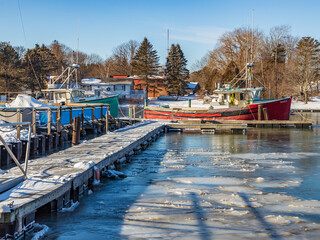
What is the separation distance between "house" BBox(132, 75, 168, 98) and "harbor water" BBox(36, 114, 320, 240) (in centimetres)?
5513

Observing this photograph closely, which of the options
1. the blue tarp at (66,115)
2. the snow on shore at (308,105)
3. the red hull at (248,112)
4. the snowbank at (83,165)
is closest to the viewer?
the snowbank at (83,165)

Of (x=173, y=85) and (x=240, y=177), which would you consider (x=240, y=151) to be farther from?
(x=173, y=85)

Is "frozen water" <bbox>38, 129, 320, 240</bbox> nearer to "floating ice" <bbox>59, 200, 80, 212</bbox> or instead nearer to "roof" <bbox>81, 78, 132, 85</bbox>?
"floating ice" <bbox>59, 200, 80, 212</bbox>

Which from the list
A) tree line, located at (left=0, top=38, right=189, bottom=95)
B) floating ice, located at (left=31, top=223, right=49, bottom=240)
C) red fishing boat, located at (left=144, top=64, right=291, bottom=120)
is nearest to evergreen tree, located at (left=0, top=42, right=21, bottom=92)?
tree line, located at (left=0, top=38, right=189, bottom=95)

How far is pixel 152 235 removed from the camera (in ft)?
20.5

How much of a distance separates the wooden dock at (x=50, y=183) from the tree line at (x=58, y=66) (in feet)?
79.3

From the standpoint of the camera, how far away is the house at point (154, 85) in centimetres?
6912

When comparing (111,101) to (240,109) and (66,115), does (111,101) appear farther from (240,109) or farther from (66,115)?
(66,115)

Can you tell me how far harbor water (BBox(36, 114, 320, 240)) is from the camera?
6492 mm

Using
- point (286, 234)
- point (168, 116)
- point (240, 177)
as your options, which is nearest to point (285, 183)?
point (240, 177)

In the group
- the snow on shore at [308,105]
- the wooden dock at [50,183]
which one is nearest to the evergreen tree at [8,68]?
the snow on shore at [308,105]

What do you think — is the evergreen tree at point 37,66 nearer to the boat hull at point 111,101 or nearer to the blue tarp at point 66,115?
the boat hull at point 111,101

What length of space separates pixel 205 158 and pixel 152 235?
8.17 m

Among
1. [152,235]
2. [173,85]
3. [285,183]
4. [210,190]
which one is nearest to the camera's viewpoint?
[152,235]
